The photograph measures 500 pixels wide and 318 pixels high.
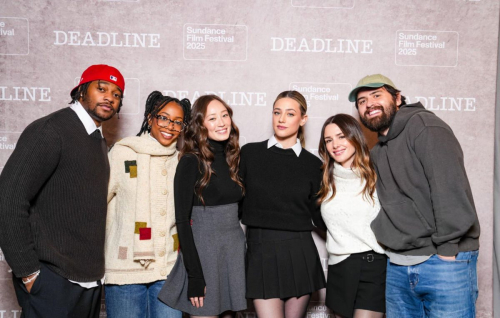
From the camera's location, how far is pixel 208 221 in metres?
1.83

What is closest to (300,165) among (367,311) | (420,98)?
(367,311)

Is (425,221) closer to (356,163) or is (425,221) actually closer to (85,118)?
(356,163)

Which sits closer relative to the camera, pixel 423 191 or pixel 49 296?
pixel 49 296

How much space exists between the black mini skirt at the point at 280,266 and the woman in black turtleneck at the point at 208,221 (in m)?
0.07

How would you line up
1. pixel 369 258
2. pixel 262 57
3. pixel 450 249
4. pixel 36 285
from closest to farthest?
pixel 36 285
pixel 450 249
pixel 369 258
pixel 262 57

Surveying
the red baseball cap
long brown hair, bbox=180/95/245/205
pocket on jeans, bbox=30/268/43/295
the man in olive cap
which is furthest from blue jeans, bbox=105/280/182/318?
the man in olive cap

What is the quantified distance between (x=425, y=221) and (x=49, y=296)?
163 centimetres

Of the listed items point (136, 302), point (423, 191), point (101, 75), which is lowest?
point (136, 302)

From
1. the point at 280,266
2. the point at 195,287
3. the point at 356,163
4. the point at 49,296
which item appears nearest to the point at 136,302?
the point at 195,287

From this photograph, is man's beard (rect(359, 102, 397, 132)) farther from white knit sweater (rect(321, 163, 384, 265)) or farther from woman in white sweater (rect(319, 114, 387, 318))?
white knit sweater (rect(321, 163, 384, 265))

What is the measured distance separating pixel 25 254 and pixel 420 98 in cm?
240

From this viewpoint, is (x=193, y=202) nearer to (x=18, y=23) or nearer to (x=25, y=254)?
(x=25, y=254)

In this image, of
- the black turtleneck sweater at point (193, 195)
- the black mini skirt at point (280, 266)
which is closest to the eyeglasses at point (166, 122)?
the black turtleneck sweater at point (193, 195)

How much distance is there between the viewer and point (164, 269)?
1.80 metres
